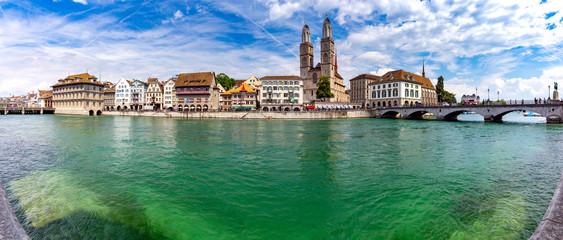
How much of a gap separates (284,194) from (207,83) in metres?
75.3

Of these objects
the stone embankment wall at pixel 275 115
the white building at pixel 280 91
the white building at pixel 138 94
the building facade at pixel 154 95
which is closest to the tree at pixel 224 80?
the white building at pixel 280 91

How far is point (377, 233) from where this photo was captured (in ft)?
18.1

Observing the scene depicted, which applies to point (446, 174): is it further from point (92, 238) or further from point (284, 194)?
point (92, 238)

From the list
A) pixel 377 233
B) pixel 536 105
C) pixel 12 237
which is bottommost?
pixel 377 233

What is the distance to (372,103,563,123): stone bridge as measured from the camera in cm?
3878

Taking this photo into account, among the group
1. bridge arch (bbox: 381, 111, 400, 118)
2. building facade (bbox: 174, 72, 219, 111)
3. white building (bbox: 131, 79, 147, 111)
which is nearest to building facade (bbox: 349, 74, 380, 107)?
bridge arch (bbox: 381, 111, 400, 118)

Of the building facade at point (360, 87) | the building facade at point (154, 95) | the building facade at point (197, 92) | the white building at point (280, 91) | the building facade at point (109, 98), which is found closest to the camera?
the building facade at point (197, 92)

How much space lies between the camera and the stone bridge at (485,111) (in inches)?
1527

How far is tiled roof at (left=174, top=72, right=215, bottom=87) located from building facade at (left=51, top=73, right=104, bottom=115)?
3236 centimetres

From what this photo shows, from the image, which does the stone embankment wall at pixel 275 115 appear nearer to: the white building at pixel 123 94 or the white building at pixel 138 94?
the white building at pixel 138 94

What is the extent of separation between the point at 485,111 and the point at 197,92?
238ft

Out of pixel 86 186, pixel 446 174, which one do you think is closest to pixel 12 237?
pixel 86 186

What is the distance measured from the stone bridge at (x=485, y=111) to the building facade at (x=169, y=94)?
65.1 m

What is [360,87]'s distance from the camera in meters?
104
